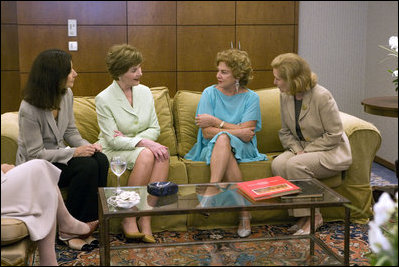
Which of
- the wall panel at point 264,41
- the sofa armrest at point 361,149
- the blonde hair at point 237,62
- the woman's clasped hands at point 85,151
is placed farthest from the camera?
the wall panel at point 264,41

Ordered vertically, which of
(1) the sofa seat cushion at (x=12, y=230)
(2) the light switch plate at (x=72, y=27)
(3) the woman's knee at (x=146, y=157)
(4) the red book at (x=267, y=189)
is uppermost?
(2) the light switch plate at (x=72, y=27)

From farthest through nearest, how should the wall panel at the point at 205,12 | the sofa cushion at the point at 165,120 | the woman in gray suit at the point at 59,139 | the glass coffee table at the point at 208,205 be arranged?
the wall panel at the point at 205,12 < the sofa cushion at the point at 165,120 < the woman in gray suit at the point at 59,139 < the glass coffee table at the point at 208,205

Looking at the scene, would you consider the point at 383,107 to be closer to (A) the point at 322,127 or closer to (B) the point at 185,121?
(A) the point at 322,127

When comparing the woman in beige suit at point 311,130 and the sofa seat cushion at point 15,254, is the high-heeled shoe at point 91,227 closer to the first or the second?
the sofa seat cushion at point 15,254

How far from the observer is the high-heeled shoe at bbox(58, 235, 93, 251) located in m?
3.59

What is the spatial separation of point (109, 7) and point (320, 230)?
3349 millimetres

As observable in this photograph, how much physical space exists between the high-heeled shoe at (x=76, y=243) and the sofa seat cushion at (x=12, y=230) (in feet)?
2.92

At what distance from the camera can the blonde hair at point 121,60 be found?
13.3 feet

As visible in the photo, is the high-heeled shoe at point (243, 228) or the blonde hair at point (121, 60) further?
the blonde hair at point (121, 60)

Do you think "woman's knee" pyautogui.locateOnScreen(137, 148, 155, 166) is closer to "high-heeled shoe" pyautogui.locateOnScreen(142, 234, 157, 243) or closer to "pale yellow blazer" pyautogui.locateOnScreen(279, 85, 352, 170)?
"high-heeled shoe" pyautogui.locateOnScreen(142, 234, 157, 243)

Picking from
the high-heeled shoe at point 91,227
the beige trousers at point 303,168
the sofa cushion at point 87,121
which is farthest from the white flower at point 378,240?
the sofa cushion at point 87,121

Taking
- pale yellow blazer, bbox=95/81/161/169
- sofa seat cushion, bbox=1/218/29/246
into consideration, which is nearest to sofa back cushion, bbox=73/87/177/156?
pale yellow blazer, bbox=95/81/161/169

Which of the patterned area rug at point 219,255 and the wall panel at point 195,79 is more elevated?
the wall panel at point 195,79

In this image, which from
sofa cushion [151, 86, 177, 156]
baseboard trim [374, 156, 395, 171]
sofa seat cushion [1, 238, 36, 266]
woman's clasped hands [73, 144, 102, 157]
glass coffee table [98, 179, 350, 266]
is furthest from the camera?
baseboard trim [374, 156, 395, 171]
